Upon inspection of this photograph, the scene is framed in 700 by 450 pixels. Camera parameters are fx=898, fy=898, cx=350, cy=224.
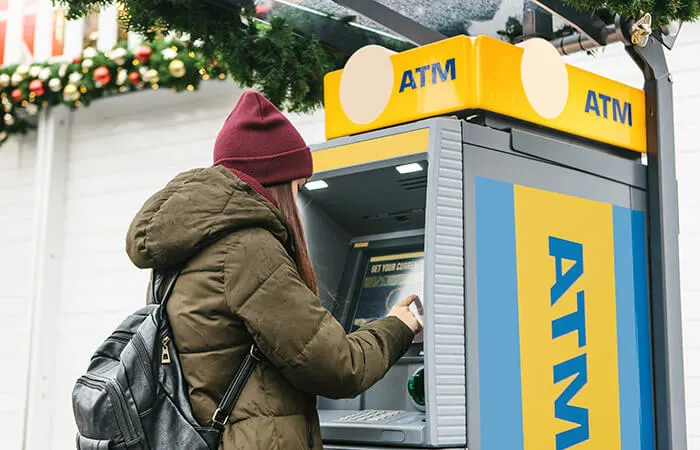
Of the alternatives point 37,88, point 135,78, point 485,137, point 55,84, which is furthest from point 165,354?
point 37,88

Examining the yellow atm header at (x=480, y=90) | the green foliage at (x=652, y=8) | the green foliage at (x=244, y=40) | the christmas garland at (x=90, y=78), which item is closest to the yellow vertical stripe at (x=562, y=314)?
the yellow atm header at (x=480, y=90)

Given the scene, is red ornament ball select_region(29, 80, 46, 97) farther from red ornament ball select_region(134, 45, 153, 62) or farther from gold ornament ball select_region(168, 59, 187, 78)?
gold ornament ball select_region(168, 59, 187, 78)

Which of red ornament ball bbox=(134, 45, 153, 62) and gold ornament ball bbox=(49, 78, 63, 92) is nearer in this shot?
red ornament ball bbox=(134, 45, 153, 62)

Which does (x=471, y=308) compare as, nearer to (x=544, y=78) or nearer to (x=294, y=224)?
(x=294, y=224)

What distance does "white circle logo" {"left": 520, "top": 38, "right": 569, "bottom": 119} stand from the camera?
7.63 feet

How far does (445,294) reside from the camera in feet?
6.74

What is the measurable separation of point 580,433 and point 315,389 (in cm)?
82

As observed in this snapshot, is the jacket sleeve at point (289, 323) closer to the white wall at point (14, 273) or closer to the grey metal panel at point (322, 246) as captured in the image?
the grey metal panel at point (322, 246)

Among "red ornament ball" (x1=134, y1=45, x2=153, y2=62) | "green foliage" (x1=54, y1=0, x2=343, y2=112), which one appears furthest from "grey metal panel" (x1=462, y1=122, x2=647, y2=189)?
"red ornament ball" (x1=134, y1=45, x2=153, y2=62)

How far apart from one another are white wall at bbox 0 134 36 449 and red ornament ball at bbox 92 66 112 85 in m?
1.16

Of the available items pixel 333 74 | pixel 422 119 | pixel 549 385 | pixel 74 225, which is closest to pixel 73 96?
pixel 74 225

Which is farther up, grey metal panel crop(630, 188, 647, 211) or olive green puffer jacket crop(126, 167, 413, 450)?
grey metal panel crop(630, 188, 647, 211)

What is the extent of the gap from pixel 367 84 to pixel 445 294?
2.30 ft

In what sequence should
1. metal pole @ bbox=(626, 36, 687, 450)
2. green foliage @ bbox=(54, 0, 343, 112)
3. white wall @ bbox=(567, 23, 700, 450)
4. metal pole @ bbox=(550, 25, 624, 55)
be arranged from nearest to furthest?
metal pole @ bbox=(626, 36, 687, 450), metal pole @ bbox=(550, 25, 624, 55), green foliage @ bbox=(54, 0, 343, 112), white wall @ bbox=(567, 23, 700, 450)
